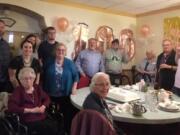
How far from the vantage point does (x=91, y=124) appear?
1570mm

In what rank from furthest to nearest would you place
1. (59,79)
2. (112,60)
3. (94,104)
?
(112,60)
(59,79)
(94,104)

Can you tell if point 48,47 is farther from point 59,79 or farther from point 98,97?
point 98,97

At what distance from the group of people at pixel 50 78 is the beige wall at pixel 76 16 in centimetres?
84

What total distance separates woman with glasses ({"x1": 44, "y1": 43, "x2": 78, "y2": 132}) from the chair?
1284 mm

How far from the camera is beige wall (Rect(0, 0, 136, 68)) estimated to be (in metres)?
4.48

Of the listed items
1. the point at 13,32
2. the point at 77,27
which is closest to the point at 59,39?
the point at 77,27

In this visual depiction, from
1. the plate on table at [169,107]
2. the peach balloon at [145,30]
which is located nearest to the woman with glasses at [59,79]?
the plate on table at [169,107]

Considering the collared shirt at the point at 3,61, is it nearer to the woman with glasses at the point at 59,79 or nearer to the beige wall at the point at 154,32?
the woman with glasses at the point at 59,79

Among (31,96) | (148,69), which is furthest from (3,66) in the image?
(148,69)

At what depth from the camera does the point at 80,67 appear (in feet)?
13.5

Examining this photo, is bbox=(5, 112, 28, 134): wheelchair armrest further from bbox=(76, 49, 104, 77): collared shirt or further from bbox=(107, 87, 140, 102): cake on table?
bbox=(76, 49, 104, 77): collared shirt

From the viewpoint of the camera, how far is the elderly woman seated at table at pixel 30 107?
7.63 feet

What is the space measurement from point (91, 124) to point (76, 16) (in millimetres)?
3735

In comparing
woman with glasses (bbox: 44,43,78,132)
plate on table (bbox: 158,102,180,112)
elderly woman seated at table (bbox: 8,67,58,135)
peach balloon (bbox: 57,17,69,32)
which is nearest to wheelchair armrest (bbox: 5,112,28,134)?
elderly woman seated at table (bbox: 8,67,58,135)
